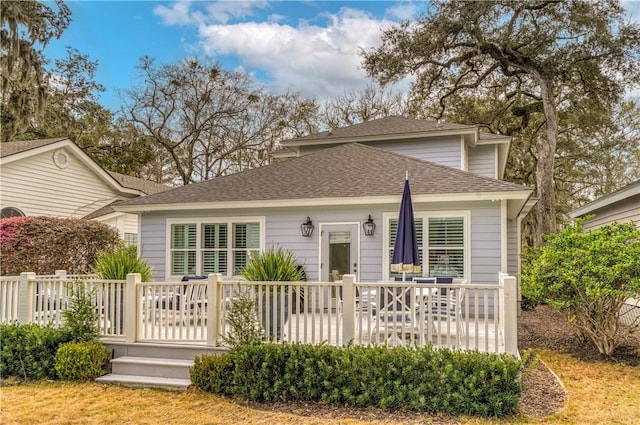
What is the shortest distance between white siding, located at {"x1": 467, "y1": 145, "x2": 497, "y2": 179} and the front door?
6.24 metres

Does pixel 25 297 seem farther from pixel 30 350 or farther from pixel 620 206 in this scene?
pixel 620 206

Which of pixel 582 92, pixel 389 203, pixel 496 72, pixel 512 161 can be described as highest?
pixel 496 72

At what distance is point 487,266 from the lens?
8.84m

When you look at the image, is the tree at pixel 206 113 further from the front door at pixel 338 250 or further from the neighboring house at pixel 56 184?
the front door at pixel 338 250

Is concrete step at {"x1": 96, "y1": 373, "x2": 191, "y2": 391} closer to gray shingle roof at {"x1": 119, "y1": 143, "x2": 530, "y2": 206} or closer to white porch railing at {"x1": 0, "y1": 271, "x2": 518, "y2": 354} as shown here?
white porch railing at {"x1": 0, "y1": 271, "x2": 518, "y2": 354}

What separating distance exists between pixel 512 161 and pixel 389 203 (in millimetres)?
17603

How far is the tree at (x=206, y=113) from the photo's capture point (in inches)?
1031

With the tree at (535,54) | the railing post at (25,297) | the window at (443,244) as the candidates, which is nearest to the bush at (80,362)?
the railing post at (25,297)

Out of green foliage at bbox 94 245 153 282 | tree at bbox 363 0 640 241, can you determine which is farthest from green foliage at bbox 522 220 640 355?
tree at bbox 363 0 640 241

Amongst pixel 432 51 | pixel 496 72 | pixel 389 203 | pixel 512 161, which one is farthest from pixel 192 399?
pixel 512 161

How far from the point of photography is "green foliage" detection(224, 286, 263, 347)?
6.12m

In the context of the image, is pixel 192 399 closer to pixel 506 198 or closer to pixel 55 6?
pixel 506 198

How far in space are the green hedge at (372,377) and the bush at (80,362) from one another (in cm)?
166

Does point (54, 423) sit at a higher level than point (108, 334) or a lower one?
lower
